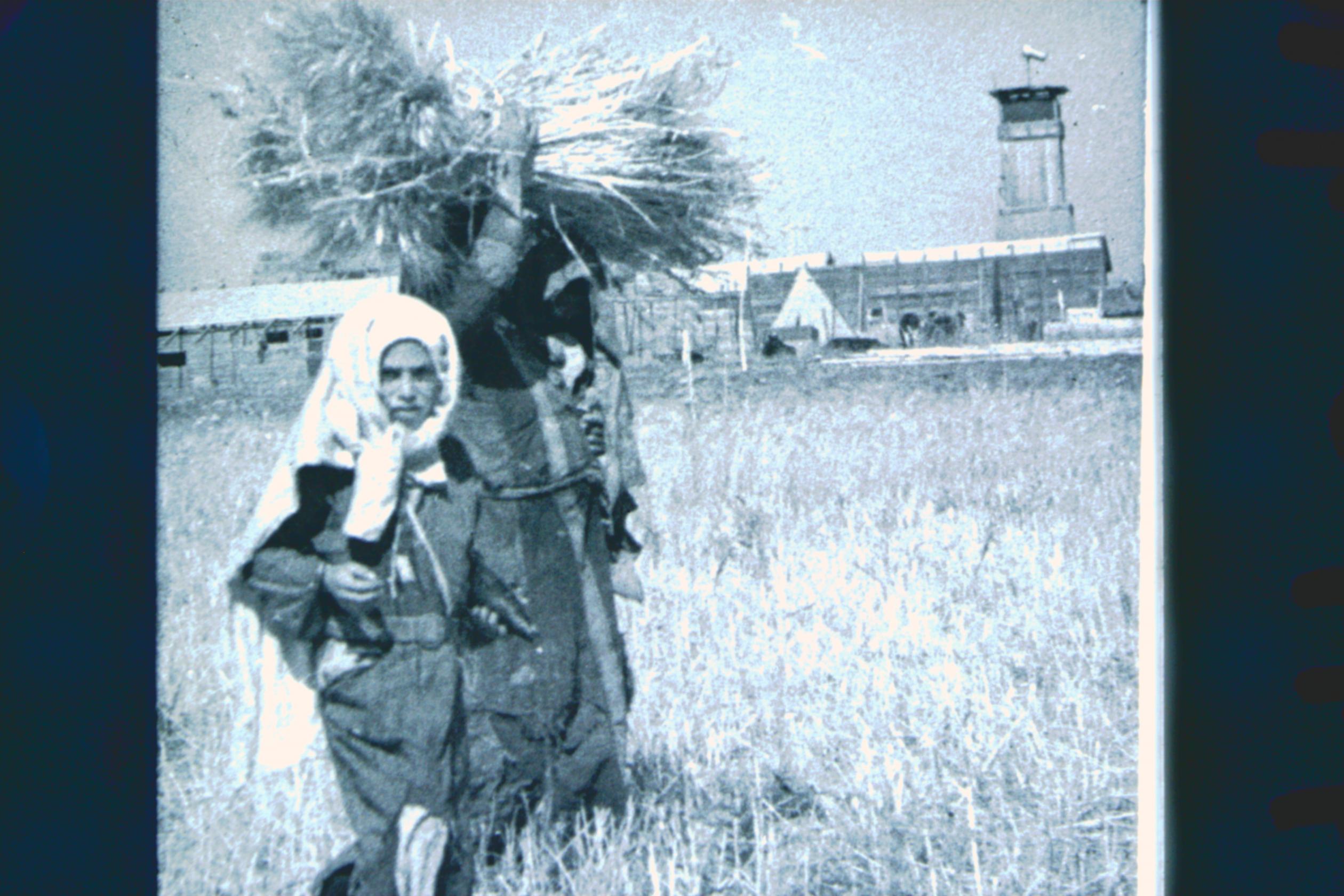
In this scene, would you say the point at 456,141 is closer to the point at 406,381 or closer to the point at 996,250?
the point at 406,381

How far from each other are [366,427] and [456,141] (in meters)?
0.69

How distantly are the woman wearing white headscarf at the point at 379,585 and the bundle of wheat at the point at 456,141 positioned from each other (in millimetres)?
256

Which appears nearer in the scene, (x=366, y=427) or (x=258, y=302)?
(x=366, y=427)

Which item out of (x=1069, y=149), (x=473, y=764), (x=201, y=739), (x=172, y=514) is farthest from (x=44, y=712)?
(x=1069, y=149)

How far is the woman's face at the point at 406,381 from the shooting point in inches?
93.5

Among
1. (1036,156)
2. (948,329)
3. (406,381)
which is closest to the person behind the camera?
(406,381)

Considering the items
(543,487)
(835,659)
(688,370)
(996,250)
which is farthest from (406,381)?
(996,250)

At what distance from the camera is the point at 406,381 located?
238 centimetres

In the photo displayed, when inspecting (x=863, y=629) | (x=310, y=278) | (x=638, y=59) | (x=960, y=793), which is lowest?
(x=960, y=793)

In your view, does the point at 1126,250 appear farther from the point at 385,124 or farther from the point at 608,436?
the point at 385,124

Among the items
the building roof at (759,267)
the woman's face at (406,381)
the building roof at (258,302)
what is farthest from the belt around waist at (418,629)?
the building roof at (759,267)

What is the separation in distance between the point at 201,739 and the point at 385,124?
1.53 meters

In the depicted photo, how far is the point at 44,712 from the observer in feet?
8.10

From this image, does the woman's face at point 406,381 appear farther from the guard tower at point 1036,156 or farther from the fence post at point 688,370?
the guard tower at point 1036,156
